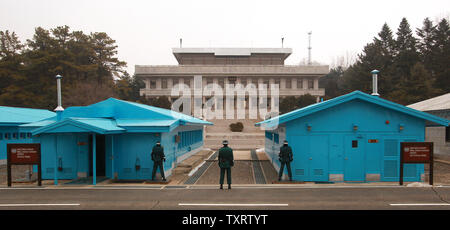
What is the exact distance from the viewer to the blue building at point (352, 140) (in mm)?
12586

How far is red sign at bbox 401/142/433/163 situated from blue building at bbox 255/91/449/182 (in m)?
0.94

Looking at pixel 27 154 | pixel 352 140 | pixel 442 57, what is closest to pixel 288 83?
pixel 442 57

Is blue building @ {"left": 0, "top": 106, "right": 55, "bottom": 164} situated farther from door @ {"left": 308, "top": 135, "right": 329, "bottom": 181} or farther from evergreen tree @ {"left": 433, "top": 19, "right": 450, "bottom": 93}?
evergreen tree @ {"left": 433, "top": 19, "right": 450, "bottom": 93}

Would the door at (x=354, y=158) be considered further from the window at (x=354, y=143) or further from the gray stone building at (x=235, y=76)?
the gray stone building at (x=235, y=76)

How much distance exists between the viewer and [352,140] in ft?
41.7

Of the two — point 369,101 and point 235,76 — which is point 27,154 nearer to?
point 369,101

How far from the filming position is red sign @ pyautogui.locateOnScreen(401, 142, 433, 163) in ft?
38.0

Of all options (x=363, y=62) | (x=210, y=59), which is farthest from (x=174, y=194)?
(x=210, y=59)

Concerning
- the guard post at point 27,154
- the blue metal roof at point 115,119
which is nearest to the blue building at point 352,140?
the blue metal roof at point 115,119

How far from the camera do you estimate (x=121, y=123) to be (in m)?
13.6

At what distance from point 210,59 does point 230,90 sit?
11513 mm

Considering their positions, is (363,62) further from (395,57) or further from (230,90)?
(230,90)

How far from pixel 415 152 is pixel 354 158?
7.61ft

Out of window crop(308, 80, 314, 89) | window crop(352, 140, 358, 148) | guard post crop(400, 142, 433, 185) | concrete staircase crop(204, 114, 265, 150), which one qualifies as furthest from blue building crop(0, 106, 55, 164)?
window crop(308, 80, 314, 89)
